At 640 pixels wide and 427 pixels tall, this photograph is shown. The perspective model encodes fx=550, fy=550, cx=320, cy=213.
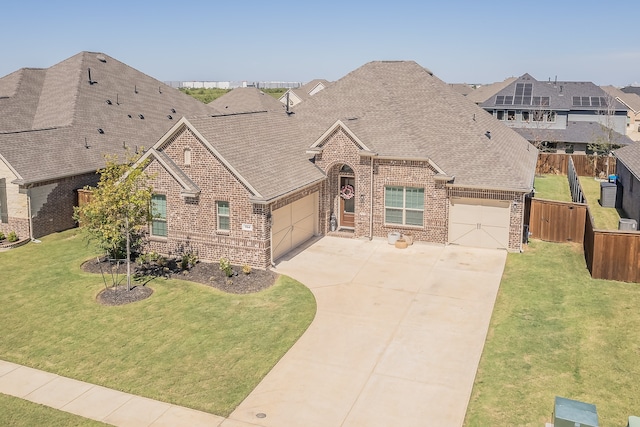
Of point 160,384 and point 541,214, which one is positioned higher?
point 541,214

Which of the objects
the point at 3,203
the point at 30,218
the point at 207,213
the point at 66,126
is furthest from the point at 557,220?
the point at 66,126

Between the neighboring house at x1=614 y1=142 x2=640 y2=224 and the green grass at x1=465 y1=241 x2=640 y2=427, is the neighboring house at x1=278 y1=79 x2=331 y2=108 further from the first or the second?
the green grass at x1=465 y1=241 x2=640 y2=427

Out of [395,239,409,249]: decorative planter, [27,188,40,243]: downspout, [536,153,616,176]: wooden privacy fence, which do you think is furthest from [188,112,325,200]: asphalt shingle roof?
[536,153,616,176]: wooden privacy fence

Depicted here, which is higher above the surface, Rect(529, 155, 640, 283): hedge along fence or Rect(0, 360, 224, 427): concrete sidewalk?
Rect(529, 155, 640, 283): hedge along fence

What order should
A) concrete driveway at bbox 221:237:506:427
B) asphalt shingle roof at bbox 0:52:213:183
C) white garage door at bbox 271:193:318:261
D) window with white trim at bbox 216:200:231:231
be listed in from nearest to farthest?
1. concrete driveway at bbox 221:237:506:427
2. window with white trim at bbox 216:200:231:231
3. white garage door at bbox 271:193:318:261
4. asphalt shingle roof at bbox 0:52:213:183

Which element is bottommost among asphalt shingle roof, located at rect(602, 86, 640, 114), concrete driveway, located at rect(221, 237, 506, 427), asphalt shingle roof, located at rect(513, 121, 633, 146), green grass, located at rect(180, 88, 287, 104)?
concrete driveway, located at rect(221, 237, 506, 427)

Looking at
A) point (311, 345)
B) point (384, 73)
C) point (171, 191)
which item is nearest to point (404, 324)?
point (311, 345)

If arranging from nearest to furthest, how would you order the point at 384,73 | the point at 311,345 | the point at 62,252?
the point at 311,345 → the point at 62,252 → the point at 384,73

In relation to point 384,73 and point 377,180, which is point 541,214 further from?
point 384,73
